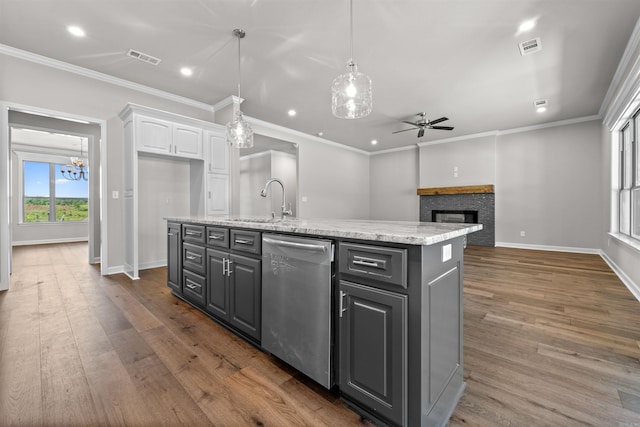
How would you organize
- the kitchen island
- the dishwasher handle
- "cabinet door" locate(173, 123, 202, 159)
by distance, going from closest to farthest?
the kitchen island
the dishwasher handle
"cabinet door" locate(173, 123, 202, 159)

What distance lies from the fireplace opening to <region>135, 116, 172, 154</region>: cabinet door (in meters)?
6.41

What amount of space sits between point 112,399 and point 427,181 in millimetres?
7540

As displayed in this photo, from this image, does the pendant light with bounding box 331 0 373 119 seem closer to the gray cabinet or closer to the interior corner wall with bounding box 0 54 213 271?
the gray cabinet

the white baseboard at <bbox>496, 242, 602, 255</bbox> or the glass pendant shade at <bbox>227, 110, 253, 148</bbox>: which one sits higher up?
the glass pendant shade at <bbox>227, 110, 253, 148</bbox>

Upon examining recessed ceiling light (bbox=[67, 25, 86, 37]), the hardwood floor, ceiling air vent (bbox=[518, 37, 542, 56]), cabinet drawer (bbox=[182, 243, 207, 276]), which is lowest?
the hardwood floor

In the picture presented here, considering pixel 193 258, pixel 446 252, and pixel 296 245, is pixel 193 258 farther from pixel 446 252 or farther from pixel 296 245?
pixel 446 252

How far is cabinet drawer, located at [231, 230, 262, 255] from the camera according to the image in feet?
5.94

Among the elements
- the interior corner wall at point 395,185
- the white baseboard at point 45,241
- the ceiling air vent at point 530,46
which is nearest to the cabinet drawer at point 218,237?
the ceiling air vent at point 530,46

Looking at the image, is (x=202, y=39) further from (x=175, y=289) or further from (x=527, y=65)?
(x=527, y=65)

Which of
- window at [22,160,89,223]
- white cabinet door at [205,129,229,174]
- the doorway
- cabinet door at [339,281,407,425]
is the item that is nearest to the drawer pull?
cabinet door at [339,281,407,425]

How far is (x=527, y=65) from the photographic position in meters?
3.50

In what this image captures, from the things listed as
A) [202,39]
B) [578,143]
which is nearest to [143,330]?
[202,39]

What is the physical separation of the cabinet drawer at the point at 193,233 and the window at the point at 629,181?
515 centimetres

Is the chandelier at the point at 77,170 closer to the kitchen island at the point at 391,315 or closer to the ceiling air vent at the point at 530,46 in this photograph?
the kitchen island at the point at 391,315
